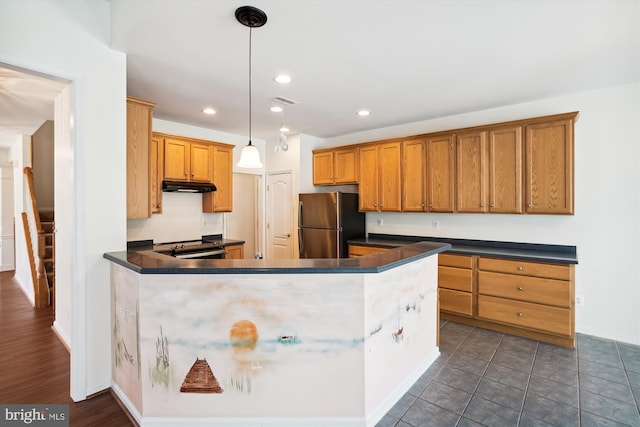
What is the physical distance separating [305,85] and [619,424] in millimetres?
3579

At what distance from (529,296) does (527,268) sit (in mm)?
295

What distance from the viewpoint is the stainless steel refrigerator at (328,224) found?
4.75 metres

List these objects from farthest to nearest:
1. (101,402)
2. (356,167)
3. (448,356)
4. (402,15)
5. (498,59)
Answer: (356,167) < (448,356) < (498,59) < (101,402) < (402,15)

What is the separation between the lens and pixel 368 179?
486 centimetres

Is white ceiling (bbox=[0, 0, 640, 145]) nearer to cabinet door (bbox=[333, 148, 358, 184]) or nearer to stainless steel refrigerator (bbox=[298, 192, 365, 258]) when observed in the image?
cabinet door (bbox=[333, 148, 358, 184])

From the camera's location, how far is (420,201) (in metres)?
4.34

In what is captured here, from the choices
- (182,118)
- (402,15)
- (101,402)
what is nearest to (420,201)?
(402,15)

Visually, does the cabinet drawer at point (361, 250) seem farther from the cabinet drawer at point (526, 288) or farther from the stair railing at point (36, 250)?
the stair railing at point (36, 250)

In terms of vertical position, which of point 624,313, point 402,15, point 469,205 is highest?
point 402,15

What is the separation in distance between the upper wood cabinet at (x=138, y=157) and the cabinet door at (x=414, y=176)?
3.20 metres

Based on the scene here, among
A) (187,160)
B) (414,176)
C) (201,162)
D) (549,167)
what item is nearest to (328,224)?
(414,176)

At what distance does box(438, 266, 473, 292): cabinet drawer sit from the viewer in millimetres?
3723

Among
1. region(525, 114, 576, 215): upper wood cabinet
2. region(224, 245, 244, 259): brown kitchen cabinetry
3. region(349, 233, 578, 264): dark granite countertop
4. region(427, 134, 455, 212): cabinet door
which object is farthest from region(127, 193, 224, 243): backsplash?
region(525, 114, 576, 215): upper wood cabinet

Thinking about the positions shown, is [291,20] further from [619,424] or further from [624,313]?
[624,313]
